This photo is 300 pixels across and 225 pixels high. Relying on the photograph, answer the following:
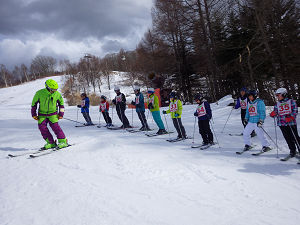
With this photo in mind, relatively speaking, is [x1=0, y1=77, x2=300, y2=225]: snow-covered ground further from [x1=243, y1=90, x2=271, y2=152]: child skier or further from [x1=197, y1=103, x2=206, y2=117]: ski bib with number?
[x1=197, y1=103, x2=206, y2=117]: ski bib with number

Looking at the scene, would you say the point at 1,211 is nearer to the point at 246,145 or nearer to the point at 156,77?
the point at 246,145

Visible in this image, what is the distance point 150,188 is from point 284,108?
391 centimetres

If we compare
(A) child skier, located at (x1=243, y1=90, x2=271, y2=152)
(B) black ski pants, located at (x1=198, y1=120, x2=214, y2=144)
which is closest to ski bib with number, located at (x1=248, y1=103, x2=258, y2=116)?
(A) child skier, located at (x1=243, y1=90, x2=271, y2=152)

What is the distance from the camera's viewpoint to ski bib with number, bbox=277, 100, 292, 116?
4.74m

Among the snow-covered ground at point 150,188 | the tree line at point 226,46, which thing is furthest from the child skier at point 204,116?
the tree line at point 226,46

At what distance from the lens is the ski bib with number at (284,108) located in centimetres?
474

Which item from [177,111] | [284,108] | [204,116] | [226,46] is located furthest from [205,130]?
[226,46]

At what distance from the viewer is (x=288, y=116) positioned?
15.7 feet

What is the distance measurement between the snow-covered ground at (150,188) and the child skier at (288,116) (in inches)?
20.8

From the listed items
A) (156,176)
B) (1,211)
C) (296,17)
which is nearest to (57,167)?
(1,211)

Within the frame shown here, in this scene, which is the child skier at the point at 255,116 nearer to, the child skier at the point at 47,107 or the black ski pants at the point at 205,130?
the black ski pants at the point at 205,130

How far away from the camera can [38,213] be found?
2922 mm

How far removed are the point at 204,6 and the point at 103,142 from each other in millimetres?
15738

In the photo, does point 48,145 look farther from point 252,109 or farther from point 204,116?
point 252,109
